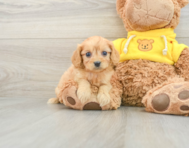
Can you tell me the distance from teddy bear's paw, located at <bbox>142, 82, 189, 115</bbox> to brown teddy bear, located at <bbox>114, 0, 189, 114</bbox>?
121mm

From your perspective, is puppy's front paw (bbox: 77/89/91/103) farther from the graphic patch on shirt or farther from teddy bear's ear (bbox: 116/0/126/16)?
teddy bear's ear (bbox: 116/0/126/16)

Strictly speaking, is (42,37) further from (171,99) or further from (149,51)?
(171,99)

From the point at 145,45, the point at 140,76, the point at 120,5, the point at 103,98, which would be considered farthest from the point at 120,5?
the point at 103,98

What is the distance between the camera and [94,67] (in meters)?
0.90

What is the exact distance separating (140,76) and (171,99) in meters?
0.25

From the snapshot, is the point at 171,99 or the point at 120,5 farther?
the point at 120,5

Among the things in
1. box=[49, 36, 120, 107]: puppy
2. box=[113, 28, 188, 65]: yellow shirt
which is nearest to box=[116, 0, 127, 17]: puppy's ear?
box=[113, 28, 188, 65]: yellow shirt

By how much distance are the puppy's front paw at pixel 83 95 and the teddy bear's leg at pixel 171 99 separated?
277 millimetres

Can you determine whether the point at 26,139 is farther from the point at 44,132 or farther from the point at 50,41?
the point at 50,41

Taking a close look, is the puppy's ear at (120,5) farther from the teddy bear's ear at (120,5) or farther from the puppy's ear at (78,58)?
the puppy's ear at (78,58)

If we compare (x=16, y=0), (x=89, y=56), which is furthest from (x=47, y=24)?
(x=89, y=56)

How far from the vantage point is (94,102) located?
3.07 feet

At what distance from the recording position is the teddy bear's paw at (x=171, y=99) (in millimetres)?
803

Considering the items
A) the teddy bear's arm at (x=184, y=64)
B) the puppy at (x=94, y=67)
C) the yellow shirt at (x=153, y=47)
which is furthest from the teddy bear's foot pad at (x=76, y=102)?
the teddy bear's arm at (x=184, y=64)
